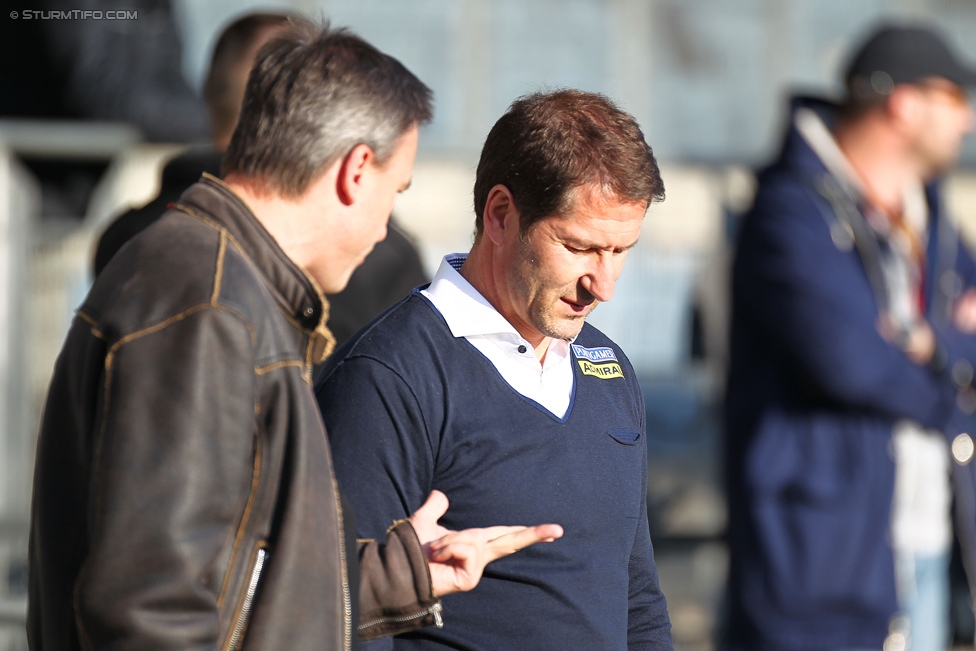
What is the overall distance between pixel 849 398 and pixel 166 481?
2578mm

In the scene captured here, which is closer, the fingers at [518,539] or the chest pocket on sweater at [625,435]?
the fingers at [518,539]

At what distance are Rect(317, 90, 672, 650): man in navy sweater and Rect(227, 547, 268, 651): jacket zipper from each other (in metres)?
0.19

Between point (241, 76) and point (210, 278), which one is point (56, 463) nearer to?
point (210, 278)

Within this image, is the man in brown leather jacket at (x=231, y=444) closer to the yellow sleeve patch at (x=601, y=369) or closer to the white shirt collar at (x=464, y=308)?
the white shirt collar at (x=464, y=308)

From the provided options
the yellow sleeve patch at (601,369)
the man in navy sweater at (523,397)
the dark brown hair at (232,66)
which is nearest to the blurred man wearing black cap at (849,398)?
the dark brown hair at (232,66)

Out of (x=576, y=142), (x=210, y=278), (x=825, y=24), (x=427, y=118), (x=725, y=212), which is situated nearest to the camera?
(x=210, y=278)

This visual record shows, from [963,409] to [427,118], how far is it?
2426mm

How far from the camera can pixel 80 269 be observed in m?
4.20

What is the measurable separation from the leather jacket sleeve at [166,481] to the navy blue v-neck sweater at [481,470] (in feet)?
0.80

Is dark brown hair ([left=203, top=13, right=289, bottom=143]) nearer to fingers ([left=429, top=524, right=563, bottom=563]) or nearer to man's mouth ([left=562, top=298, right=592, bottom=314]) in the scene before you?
man's mouth ([left=562, top=298, right=592, bottom=314])

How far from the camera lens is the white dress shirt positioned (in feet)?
6.68

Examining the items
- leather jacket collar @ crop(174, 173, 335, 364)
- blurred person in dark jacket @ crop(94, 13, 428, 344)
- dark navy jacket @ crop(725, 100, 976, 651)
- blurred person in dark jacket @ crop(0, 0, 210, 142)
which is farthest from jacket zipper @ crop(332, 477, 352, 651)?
blurred person in dark jacket @ crop(0, 0, 210, 142)

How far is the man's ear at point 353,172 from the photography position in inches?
80.0

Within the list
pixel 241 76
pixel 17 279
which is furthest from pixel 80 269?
pixel 241 76
